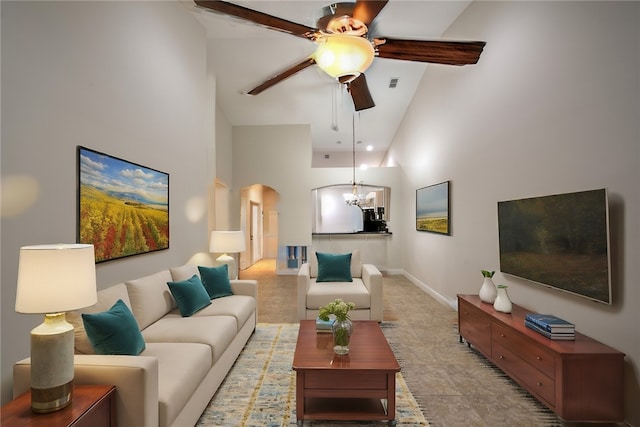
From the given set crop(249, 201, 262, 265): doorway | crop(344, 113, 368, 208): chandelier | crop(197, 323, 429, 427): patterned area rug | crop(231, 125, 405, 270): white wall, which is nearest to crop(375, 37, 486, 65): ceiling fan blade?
crop(197, 323, 429, 427): patterned area rug

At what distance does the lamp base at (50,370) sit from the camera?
125 centimetres

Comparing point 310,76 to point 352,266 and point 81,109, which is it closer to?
point 352,266

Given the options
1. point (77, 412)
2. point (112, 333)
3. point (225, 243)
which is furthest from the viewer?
point (225, 243)

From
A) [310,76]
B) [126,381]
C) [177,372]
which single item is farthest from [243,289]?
[310,76]

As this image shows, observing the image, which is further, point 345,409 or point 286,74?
point 286,74

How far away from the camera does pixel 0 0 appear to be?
154 centimetres

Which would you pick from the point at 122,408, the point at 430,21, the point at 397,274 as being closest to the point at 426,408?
the point at 122,408

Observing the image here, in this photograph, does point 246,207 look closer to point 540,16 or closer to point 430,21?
point 430,21

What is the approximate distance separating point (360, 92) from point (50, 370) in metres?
2.93

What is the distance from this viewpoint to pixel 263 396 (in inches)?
89.2

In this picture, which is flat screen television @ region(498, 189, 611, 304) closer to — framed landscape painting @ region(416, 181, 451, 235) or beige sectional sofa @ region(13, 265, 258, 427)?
framed landscape painting @ region(416, 181, 451, 235)

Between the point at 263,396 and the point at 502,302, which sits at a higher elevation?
the point at 502,302

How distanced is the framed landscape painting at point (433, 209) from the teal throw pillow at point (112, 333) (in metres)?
3.99

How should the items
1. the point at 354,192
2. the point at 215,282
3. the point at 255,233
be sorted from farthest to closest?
the point at 255,233 → the point at 354,192 → the point at 215,282
